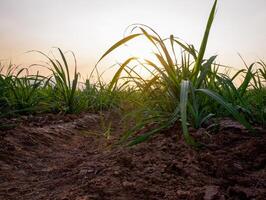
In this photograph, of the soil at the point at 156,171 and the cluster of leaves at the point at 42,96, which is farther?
the cluster of leaves at the point at 42,96

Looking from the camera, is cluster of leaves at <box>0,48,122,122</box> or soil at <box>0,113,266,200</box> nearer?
soil at <box>0,113,266,200</box>

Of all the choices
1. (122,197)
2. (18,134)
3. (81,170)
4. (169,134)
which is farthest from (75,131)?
(122,197)

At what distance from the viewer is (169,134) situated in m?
1.77

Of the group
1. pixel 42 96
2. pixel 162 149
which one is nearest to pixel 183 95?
pixel 162 149

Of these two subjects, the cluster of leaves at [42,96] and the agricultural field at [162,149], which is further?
the cluster of leaves at [42,96]

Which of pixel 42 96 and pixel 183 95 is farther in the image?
pixel 42 96

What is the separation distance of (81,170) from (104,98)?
293 centimetres

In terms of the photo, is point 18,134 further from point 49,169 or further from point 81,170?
point 81,170

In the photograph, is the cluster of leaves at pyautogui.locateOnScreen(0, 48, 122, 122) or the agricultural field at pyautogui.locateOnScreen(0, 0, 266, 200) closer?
the agricultural field at pyautogui.locateOnScreen(0, 0, 266, 200)

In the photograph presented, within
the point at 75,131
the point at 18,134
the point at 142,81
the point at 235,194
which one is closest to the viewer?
the point at 235,194

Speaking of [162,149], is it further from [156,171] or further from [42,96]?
[42,96]

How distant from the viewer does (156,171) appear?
1.26 m

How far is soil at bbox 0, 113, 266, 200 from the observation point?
1108mm

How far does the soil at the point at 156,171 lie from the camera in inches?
43.6
